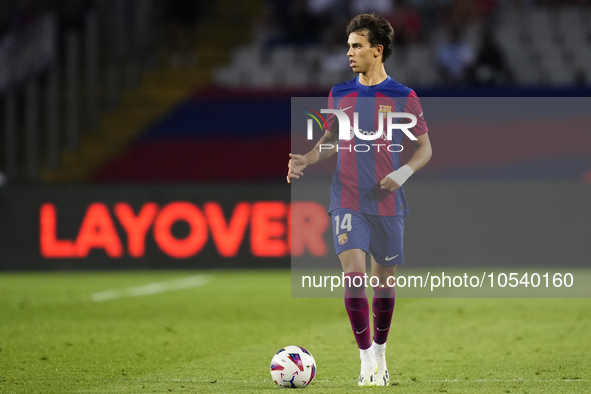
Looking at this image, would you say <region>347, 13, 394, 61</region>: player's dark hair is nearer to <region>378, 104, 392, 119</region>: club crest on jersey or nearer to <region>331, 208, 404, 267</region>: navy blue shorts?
<region>378, 104, 392, 119</region>: club crest on jersey

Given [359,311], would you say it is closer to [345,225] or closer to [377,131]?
[345,225]

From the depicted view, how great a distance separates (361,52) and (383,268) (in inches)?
52.7

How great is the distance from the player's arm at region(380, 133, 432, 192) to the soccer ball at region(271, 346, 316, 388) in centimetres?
116

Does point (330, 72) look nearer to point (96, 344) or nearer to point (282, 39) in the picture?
point (282, 39)

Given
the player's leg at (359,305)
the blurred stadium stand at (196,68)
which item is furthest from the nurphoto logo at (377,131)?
the blurred stadium stand at (196,68)

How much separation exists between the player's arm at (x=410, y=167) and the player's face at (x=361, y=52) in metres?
0.58

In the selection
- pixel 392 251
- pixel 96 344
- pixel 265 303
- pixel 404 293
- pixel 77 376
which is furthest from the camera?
pixel 404 293

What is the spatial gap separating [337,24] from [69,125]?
15.5ft

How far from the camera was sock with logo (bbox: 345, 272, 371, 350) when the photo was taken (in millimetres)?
5781

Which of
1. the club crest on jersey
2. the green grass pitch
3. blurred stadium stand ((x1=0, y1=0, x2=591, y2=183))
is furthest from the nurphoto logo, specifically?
blurred stadium stand ((x1=0, y1=0, x2=591, y2=183))

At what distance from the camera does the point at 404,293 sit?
1158cm

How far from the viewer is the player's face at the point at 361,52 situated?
5.76 meters

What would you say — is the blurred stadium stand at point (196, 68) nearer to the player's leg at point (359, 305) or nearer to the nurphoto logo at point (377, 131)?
the nurphoto logo at point (377, 131)

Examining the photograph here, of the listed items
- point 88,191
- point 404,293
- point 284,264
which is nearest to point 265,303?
point 404,293
